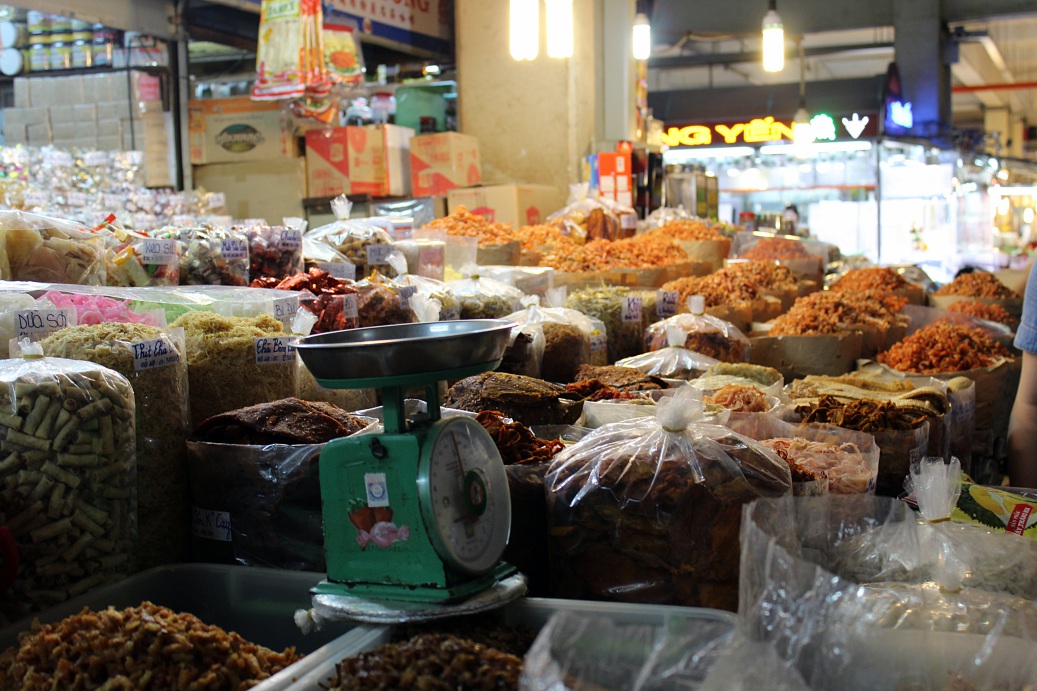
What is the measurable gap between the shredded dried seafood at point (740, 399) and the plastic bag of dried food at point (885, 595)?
1.95 ft

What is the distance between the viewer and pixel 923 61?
9672 millimetres

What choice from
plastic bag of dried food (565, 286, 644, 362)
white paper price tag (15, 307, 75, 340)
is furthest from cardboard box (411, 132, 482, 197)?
white paper price tag (15, 307, 75, 340)

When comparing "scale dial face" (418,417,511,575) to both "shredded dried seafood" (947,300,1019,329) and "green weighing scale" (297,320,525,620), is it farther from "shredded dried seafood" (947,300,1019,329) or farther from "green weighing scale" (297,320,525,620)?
"shredded dried seafood" (947,300,1019,329)

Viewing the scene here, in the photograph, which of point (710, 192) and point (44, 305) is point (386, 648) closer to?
point (44, 305)

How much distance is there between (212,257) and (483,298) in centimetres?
82

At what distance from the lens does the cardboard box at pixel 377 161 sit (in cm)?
534

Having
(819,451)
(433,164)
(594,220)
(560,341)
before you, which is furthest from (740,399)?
(433,164)

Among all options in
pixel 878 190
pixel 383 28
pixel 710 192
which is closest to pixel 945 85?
pixel 878 190

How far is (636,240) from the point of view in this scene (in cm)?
463

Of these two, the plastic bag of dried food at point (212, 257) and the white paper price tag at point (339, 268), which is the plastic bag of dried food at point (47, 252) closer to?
the plastic bag of dried food at point (212, 257)

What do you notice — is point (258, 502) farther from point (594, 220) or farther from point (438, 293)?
point (594, 220)

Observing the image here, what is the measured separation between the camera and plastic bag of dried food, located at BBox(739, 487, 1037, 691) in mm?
995

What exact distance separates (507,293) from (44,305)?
155 centimetres

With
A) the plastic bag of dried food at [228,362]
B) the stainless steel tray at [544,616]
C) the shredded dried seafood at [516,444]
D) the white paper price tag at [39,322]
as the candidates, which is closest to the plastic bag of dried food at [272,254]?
the plastic bag of dried food at [228,362]
